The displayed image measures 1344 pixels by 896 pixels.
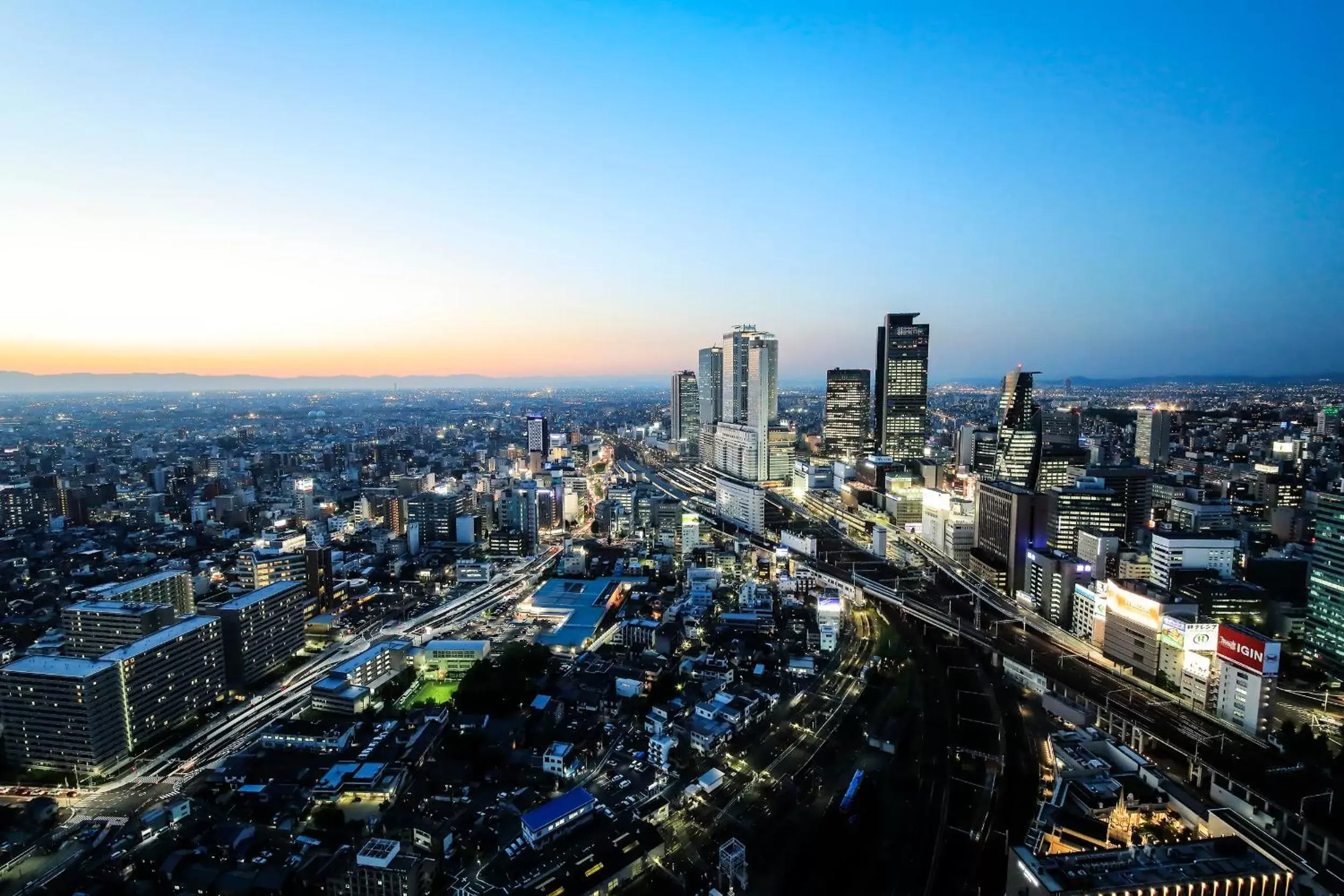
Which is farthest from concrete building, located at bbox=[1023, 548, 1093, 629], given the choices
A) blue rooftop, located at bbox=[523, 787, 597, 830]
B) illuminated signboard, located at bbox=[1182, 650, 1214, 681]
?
blue rooftop, located at bbox=[523, 787, 597, 830]

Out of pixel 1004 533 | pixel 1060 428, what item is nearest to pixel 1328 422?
pixel 1060 428

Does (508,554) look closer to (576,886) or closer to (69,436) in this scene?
(576,886)

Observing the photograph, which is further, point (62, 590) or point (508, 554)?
point (508, 554)

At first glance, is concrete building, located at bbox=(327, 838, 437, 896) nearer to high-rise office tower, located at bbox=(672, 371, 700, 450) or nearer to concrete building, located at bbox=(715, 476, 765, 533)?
concrete building, located at bbox=(715, 476, 765, 533)

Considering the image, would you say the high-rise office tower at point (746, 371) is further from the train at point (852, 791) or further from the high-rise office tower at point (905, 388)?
the train at point (852, 791)

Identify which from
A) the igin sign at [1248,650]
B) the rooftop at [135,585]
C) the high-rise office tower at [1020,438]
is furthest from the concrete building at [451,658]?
the high-rise office tower at [1020,438]

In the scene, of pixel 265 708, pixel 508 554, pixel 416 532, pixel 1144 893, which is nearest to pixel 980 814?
pixel 1144 893

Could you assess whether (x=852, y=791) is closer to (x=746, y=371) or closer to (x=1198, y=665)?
(x=1198, y=665)
